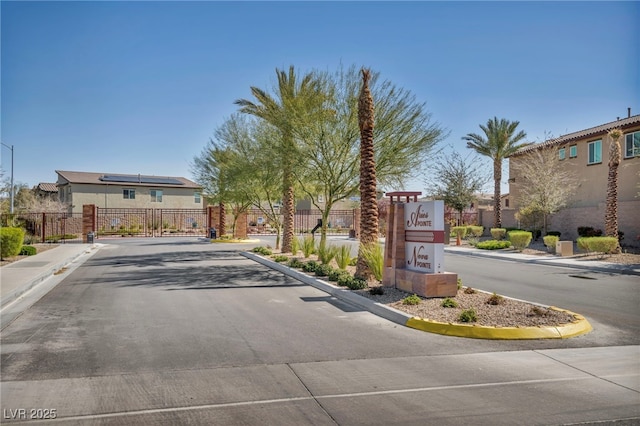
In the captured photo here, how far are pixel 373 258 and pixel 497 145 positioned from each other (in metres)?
28.3

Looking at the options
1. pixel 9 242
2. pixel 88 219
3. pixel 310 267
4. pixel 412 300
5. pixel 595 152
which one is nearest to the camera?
pixel 412 300

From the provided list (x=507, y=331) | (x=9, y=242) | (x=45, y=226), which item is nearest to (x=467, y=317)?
(x=507, y=331)

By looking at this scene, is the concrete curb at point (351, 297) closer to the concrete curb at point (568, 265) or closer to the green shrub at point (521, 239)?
the concrete curb at point (568, 265)

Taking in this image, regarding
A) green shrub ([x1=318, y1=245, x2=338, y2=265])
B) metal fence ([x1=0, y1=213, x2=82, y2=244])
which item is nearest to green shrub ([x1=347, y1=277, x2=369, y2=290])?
green shrub ([x1=318, y1=245, x2=338, y2=265])

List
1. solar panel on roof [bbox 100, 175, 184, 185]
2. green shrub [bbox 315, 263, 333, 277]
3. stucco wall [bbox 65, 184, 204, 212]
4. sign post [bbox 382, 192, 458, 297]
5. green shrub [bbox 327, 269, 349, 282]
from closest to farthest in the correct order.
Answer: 1. sign post [bbox 382, 192, 458, 297]
2. green shrub [bbox 327, 269, 349, 282]
3. green shrub [bbox 315, 263, 333, 277]
4. stucco wall [bbox 65, 184, 204, 212]
5. solar panel on roof [bbox 100, 175, 184, 185]

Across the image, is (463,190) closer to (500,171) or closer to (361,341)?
(500,171)

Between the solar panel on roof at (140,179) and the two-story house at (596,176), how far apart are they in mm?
37836

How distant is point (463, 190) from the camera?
1635 inches

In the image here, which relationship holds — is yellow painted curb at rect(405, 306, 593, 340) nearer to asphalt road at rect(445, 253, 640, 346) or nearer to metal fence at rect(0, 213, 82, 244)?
asphalt road at rect(445, 253, 640, 346)

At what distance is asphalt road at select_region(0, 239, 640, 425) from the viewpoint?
5102 millimetres

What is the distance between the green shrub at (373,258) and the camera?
44.3 ft

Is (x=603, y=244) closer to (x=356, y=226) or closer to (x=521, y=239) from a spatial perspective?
(x=521, y=239)

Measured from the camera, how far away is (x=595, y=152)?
113 feet

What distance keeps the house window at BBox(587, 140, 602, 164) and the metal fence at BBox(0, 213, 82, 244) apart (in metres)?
35.8
